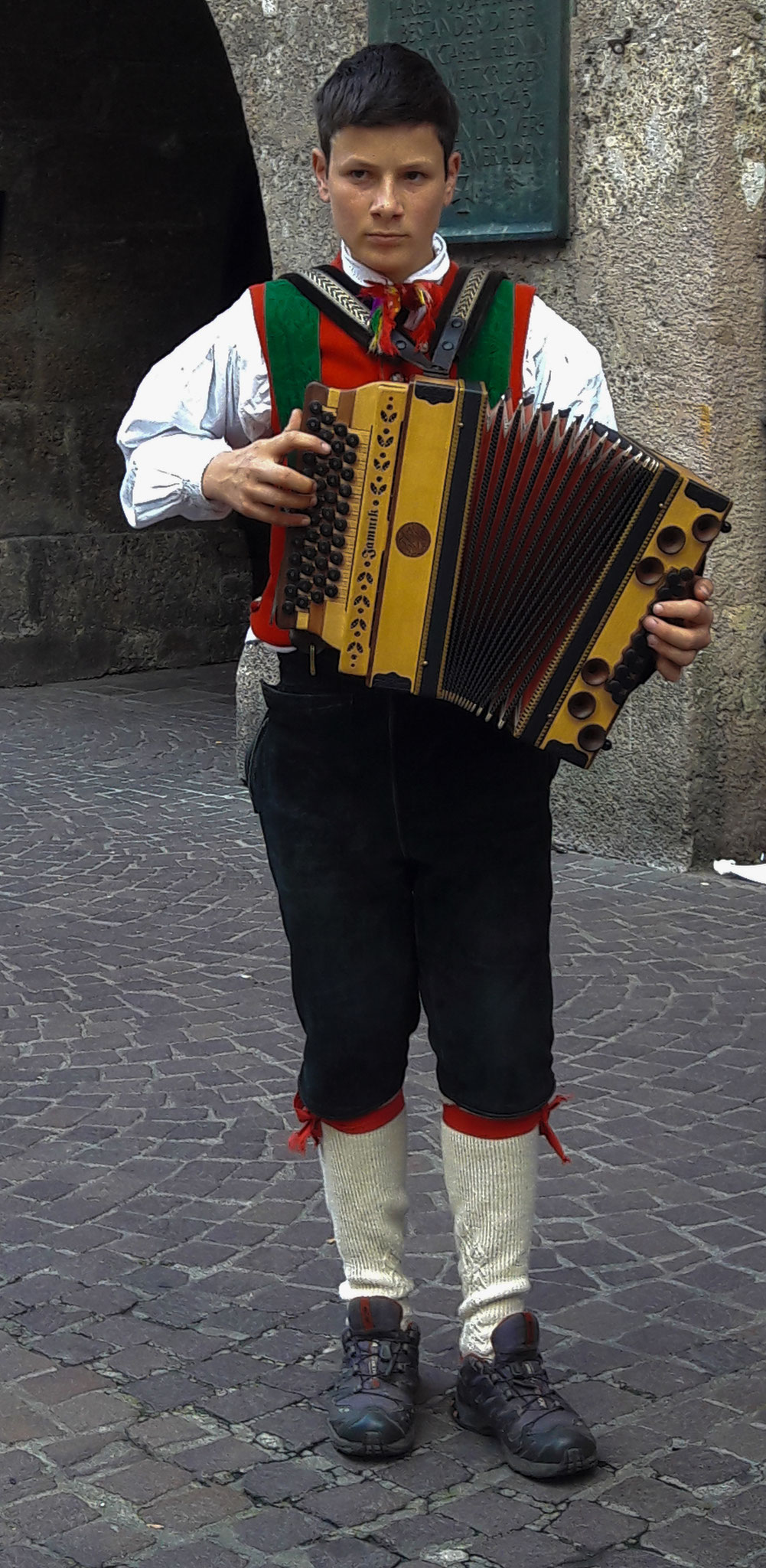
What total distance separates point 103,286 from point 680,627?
794 cm

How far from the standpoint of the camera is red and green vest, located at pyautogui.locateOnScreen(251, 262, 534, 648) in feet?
8.91

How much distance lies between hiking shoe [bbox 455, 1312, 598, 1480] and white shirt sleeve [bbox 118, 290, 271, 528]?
4.18 ft

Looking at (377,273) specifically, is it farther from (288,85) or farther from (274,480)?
(288,85)

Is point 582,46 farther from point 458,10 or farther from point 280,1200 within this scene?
point 280,1200

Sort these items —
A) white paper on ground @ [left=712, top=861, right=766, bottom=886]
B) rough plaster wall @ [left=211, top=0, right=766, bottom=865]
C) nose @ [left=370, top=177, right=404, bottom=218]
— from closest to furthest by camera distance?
nose @ [left=370, top=177, right=404, bottom=218], rough plaster wall @ [left=211, top=0, right=766, bottom=865], white paper on ground @ [left=712, top=861, right=766, bottom=886]

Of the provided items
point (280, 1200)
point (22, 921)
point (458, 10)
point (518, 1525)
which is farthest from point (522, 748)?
point (458, 10)

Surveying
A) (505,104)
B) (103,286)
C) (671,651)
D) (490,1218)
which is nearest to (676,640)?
(671,651)

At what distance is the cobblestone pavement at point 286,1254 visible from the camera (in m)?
2.79

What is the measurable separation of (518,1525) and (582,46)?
4.68 meters

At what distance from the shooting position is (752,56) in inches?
231

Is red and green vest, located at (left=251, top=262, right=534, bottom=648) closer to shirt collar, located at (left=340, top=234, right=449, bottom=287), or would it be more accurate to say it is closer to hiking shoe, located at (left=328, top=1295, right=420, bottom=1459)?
shirt collar, located at (left=340, top=234, right=449, bottom=287)

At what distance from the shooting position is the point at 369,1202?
3014 millimetres

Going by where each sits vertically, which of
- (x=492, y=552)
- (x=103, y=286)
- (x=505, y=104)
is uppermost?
(x=505, y=104)

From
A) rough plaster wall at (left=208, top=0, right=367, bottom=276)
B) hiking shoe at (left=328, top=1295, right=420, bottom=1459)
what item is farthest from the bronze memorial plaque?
hiking shoe at (left=328, top=1295, right=420, bottom=1459)
